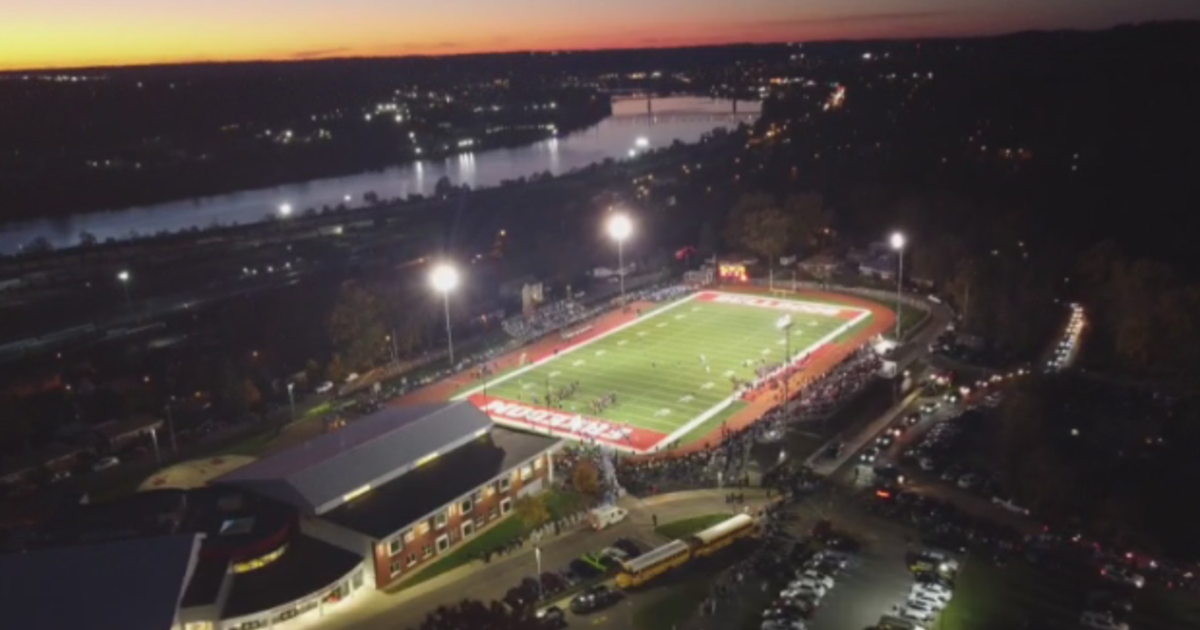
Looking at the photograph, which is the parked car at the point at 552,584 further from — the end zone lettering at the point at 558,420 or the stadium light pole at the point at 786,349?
the stadium light pole at the point at 786,349

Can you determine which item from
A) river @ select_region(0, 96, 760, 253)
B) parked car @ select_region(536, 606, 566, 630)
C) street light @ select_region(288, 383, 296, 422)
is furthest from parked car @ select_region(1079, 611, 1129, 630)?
river @ select_region(0, 96, 760, 253)

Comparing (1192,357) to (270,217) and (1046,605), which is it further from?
(270,217)

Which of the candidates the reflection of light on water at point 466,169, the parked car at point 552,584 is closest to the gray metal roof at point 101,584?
the parked car at point 552,584

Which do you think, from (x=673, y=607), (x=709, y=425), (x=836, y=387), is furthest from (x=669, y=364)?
(x=673, y=607)

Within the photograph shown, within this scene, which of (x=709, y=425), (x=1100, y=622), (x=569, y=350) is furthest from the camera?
(x=569, y=350)

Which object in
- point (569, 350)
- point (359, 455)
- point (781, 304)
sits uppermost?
point (359, 455)

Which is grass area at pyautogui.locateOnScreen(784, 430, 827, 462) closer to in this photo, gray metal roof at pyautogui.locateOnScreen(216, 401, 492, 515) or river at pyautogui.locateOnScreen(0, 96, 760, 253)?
gray metal roof at pyautogui.locateOnScreen(216, 401, 492, 515)

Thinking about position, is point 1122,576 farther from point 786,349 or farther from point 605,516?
point 786,349
